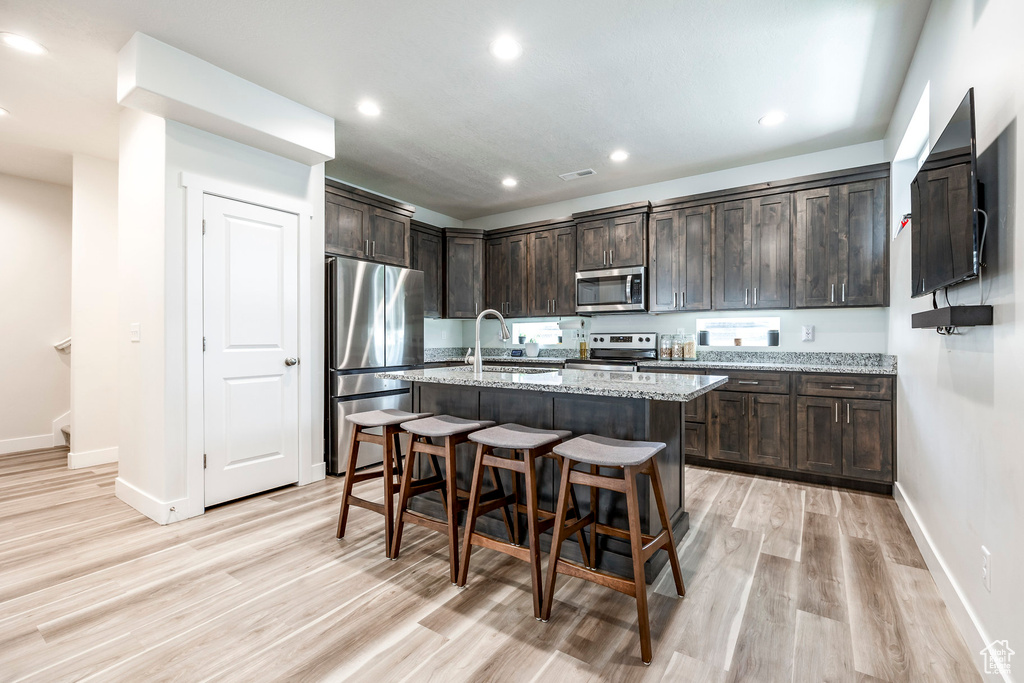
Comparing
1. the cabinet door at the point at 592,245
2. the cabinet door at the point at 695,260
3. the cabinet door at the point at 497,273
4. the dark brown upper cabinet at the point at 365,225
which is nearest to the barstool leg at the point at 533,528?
the dark brown upper cabinet at the point at 365,225

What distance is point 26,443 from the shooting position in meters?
4.65

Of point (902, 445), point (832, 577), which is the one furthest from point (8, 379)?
point (902, 445)

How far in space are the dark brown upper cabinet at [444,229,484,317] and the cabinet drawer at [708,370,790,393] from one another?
3014 mm

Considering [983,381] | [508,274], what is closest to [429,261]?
[508,274]

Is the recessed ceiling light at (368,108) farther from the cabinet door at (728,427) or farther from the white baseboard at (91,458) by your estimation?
the white baseboard at (91,458)

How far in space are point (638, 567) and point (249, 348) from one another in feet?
9.59

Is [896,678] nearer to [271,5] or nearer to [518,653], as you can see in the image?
[518,653]

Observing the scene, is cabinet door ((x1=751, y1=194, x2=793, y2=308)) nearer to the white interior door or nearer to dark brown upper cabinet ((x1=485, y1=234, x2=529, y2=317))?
dark brown upper cabinet ((x1=485, y1=234, x2=529, y2=317))

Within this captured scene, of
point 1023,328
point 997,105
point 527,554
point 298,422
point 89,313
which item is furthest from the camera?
point 89,313

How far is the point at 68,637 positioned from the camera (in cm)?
176

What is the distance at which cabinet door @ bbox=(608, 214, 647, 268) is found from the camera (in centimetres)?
478

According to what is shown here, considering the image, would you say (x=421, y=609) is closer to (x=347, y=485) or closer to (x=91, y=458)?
(x=347, y=485)

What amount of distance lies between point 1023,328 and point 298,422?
386 centimetres

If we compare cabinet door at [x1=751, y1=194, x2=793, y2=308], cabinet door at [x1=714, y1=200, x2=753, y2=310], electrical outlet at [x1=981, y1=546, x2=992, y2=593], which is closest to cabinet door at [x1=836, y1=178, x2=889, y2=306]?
cabinet door at [x1=751, y1=194, x2=793, y2=308]
